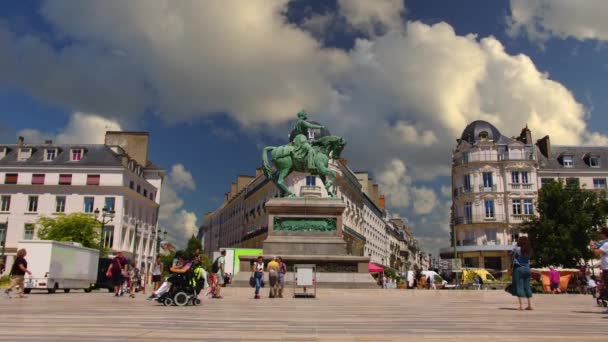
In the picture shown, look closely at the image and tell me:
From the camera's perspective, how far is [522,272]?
466 inches

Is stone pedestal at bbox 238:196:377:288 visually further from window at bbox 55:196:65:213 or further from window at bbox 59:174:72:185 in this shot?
window at bbox 59:174:72:185

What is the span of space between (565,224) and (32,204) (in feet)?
169

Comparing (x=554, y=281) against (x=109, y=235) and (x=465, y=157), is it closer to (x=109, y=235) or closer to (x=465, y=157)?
(x=465, y=157)

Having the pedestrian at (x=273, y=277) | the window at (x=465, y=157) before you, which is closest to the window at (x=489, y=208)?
the window at (x=465, y=157)

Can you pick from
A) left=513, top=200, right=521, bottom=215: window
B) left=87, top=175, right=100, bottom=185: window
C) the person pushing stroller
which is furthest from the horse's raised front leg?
left=513, top=200, right=521, bottom=215: window

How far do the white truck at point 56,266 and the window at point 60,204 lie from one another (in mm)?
29324

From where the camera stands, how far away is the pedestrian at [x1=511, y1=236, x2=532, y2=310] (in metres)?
11.7

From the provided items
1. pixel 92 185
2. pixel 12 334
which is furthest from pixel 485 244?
pixel 12 334

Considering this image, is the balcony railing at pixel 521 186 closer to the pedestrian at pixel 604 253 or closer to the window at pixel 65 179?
the window at pixel 65 179

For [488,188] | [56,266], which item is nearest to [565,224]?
[488,188]

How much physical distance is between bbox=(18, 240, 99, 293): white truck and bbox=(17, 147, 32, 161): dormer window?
113 feet

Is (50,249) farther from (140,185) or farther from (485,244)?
(485,244)

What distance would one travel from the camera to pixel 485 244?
187ft

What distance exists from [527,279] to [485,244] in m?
47.8
